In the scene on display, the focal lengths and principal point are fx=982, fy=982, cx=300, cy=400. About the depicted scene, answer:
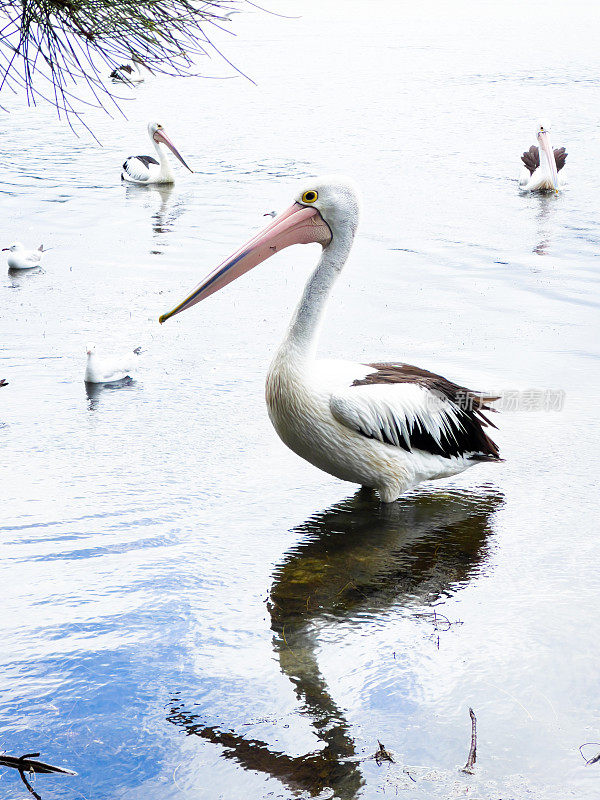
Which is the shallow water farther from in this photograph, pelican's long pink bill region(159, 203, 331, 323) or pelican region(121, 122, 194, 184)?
pelican region(121, 122, 194, 184)

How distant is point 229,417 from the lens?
4559mm

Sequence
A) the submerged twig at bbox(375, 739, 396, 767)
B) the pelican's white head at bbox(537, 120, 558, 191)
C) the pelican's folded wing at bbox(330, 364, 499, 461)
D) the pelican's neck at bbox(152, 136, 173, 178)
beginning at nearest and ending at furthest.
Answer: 1. the submerged twig at bbox(375, 739, 396, 767)
2. the pelican's folded wing at bbox(330, 364, 499, 461)
3. the pelican's white head at bbox(537, 120, 558, 191)
4. the pelican's neck at bbox(152, 136, 173, 178)

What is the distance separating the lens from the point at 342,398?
11.8ft

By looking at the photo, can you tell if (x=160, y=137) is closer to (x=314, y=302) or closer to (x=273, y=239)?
(x=273, y=239)

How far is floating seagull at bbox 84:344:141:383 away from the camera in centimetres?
482

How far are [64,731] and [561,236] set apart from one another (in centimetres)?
636

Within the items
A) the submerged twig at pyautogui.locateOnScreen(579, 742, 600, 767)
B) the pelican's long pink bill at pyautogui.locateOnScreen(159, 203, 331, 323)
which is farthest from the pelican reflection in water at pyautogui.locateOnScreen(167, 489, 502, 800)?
the pelican's long pink bill at pyautogui.locateOnScreen(159, 203, 331, 323)

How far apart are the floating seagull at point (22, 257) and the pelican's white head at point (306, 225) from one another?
3.35 metres

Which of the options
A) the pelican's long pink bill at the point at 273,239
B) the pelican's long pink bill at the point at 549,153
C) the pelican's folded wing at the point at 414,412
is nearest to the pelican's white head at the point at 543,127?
the pelican's long pink bill at the point at 549,153

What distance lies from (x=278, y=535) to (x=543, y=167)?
6.57 meters

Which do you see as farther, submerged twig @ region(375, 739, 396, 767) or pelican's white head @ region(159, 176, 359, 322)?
pelican's white head @ region(159, 176, 359, 322)

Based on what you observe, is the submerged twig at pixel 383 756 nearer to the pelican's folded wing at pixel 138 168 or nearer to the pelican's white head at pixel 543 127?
the pelican's folded wing at pixel 138 168

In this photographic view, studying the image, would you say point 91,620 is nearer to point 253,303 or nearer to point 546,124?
point 253,303

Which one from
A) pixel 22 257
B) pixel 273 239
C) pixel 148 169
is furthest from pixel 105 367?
pixel 148 169
